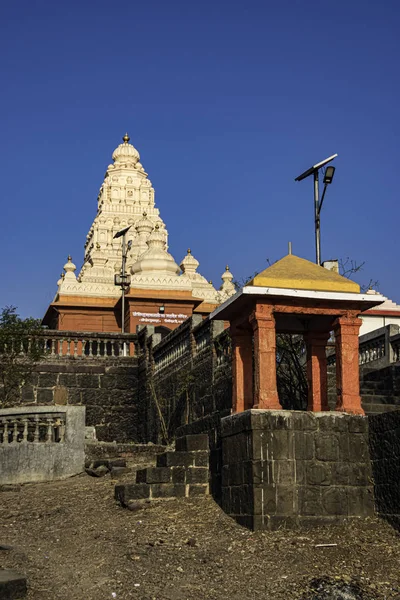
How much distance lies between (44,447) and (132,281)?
20116 millimetres

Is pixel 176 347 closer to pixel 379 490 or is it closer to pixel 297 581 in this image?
pixel 379 490

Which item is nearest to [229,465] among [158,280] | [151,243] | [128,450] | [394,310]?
[128,450]

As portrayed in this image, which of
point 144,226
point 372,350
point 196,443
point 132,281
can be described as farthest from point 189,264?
point 196,443

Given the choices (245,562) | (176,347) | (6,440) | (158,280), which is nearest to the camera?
(245,562)

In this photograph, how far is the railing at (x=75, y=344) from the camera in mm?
23672

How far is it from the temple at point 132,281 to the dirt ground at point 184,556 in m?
20.1

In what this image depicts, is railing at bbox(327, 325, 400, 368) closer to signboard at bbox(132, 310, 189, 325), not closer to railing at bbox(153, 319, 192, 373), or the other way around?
railing at bbox(153, 319, 192, 373)

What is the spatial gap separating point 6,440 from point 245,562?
25.7 ft

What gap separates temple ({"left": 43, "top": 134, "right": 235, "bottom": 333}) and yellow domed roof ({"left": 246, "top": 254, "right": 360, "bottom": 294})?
20353 millimetres

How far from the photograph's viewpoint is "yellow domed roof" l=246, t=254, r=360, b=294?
36.9 feet

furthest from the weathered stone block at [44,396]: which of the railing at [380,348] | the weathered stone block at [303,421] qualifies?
the weathered stone block at [303,421]

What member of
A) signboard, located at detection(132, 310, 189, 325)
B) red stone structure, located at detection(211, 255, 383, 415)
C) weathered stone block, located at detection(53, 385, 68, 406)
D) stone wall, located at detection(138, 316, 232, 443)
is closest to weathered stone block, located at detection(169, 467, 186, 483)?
red stone structure, located at detection(211, 255, 383, 415)

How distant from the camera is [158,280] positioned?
118ft

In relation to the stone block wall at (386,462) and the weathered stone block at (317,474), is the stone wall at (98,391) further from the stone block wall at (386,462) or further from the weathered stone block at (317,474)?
the stone block wall at (386,462)
